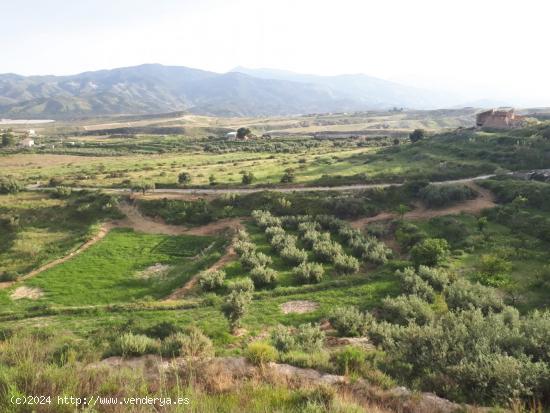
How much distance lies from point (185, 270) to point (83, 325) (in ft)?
35.8

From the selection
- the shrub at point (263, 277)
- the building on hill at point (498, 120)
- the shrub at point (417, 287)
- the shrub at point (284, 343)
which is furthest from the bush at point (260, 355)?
the building on hill at point (498, 120)

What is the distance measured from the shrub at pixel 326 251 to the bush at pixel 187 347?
1656cm

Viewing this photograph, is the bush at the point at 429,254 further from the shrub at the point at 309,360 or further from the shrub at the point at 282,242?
the shrub at the point at 309,360

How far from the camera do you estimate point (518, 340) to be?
12680 millimetres

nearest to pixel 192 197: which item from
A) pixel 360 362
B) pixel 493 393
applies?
pixel 360 362

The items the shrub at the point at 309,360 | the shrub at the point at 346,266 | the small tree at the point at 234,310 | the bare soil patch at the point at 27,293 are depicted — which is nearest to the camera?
the shrub at the point at 309,360

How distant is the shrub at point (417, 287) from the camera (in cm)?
2308

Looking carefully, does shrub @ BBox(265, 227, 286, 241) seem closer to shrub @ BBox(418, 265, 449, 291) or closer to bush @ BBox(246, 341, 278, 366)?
shrub @ BBox(418, 265, 449, 291)

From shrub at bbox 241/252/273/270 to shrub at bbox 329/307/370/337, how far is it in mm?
10555

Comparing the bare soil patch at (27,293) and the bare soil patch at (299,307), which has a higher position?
the bare soil patch at (299,307)

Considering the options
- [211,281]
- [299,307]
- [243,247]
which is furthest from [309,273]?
[243,247]

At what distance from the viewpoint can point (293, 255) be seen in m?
31.2

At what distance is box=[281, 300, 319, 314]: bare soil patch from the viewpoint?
2294 centimetres

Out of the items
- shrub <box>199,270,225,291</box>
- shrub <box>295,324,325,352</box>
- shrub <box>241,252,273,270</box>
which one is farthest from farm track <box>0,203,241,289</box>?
shrub <box>295,324,325,352</box>
